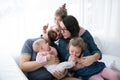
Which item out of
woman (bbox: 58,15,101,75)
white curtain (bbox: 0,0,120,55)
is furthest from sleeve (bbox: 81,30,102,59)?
white curtain (bbox: 0,0,120,55)

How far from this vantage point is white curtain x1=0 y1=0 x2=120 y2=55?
5.13 ft

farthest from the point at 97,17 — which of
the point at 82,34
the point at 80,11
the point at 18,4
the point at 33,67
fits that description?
the point at 33,67

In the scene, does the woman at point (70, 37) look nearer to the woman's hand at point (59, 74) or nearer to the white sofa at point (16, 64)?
the woman's hand at point (59, 74)

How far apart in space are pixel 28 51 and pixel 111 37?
0.84 m

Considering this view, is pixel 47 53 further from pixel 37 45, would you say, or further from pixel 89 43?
pixel 89 43

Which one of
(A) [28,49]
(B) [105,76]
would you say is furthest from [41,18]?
(B) [105,76]

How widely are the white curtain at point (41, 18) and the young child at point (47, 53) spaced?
268mm

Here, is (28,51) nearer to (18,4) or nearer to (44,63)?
(44,63)

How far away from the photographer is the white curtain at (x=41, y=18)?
61.6 inches

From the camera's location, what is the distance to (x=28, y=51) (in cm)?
137

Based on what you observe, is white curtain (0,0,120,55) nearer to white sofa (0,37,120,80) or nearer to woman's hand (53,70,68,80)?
white sofa (0,37,120,80)

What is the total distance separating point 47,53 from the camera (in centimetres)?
132


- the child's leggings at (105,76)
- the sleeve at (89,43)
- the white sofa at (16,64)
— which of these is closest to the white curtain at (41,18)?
the white sofa at (16,64)

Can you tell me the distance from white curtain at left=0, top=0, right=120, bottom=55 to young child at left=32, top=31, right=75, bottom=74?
0.88ft
